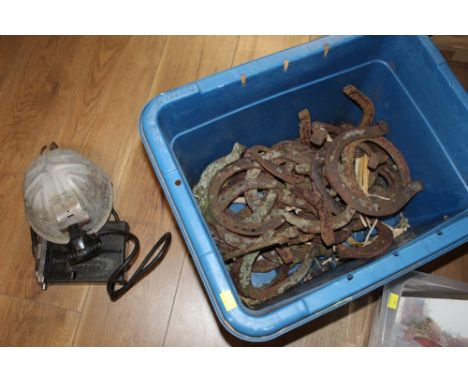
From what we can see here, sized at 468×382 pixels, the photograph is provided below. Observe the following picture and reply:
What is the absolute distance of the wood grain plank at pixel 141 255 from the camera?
3.11 feet

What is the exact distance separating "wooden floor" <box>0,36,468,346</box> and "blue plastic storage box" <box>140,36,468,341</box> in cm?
23

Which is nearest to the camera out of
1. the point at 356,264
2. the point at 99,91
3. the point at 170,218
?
the point at 356,264

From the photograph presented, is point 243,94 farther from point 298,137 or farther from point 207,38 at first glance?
point 207,38

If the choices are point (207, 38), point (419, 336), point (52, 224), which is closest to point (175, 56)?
point (207, 38)

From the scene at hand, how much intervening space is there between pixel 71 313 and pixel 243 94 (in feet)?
2.16

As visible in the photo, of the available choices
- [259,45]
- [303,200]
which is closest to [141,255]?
[303,200]

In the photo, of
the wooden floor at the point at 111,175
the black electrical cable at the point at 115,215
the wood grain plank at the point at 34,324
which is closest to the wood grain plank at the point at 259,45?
the wooden floor at the point at 111,175

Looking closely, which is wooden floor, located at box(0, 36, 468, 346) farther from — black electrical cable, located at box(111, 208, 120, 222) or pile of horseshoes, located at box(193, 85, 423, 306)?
pile of horseshoes, located at box(193, 85, 423, 306)

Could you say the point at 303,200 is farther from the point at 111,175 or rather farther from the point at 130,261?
the point at 111,175

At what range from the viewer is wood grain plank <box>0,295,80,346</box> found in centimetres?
94

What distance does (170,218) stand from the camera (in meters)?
1.03

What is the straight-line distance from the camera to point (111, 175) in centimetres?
107

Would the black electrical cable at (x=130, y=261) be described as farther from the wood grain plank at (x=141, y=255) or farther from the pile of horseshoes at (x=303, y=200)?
the pile of horseshoes at (x=303, y=200)

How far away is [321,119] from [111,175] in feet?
1.85
